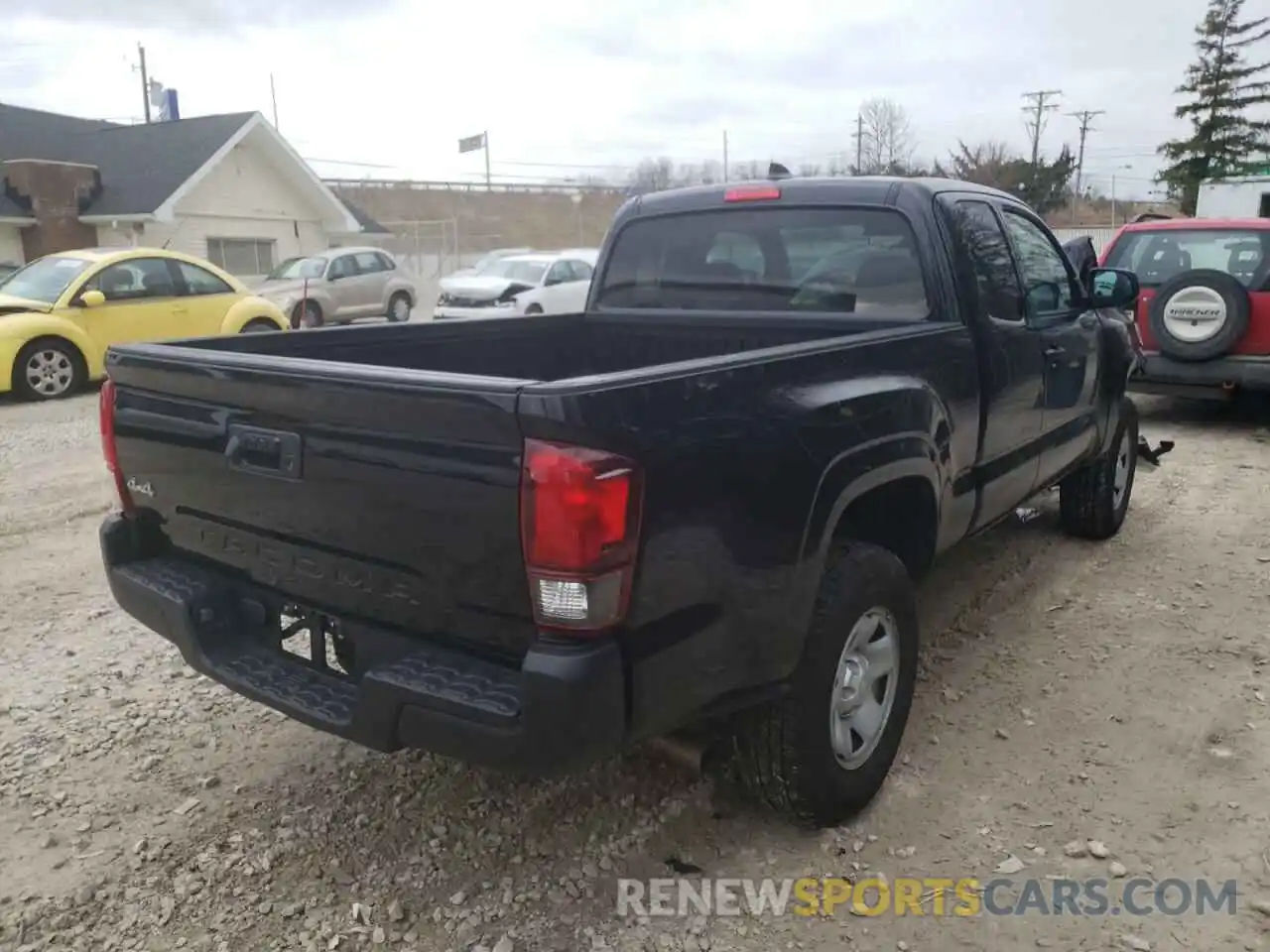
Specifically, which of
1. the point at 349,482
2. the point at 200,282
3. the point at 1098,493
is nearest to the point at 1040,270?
the point at 1098,493

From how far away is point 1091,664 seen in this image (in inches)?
166

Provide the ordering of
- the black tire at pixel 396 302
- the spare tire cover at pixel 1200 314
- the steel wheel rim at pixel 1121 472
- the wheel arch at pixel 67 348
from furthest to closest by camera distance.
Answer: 1. the black tire at pixel 396 302
2. the wheel arch at pixel 67 348
3. the spare tire cover at pixel 1200 314
4. the steel wheel rim at pixel 1121 472

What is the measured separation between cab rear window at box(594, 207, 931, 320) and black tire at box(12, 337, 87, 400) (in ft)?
29.0

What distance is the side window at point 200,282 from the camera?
12.6 m

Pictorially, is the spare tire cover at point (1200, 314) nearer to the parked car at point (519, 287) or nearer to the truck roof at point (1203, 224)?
the truck roof at point (1203, 224)

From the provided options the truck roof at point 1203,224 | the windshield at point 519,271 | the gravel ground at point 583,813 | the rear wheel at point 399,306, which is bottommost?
the gravel ground at point 583,813

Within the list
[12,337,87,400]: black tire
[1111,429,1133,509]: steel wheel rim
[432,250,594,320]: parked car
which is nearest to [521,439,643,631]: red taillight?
[1111,429,1133,509]: steel wheel rim

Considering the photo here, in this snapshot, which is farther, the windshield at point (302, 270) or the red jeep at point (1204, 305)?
the windshield at point (302, 270)

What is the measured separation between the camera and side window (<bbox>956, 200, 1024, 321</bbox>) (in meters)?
3.90

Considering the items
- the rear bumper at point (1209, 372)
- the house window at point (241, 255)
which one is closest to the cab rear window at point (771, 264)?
the rear bumper at point (1209, 372)

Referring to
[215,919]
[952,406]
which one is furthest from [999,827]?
[215,919]

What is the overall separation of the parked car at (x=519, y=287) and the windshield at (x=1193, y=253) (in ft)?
29.4

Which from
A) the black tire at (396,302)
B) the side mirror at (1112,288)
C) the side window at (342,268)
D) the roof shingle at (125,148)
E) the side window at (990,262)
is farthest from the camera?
the roof shingle at (125,148)

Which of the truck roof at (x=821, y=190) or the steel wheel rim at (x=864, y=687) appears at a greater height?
the truck roof at (x=821, y=190)
